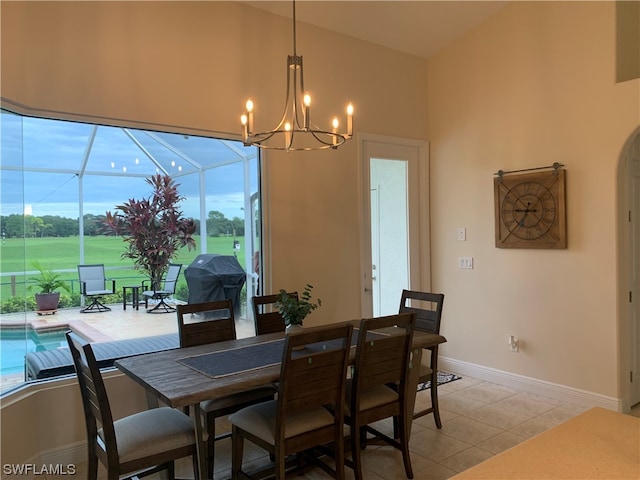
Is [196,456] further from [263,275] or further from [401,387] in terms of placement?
[263,275]

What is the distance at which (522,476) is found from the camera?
107 centimetres

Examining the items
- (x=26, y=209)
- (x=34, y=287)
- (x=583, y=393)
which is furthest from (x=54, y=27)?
(x=583, y=393)

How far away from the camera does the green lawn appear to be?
2920mm

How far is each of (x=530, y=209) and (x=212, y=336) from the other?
2959mm

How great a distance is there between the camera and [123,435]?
7.54 ft

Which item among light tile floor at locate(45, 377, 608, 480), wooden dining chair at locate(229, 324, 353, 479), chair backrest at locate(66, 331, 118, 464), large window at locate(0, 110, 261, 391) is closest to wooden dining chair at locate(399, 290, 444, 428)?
light tile floor at locate(45, 377, 608, 480)

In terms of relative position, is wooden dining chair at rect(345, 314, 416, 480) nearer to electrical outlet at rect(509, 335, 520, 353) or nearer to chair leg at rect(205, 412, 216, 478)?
chair leg at rect(205, 412, 216, 478)

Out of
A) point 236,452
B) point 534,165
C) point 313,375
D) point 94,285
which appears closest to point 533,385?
point 534,165

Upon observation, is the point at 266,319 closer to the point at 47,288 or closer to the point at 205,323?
the point at 205,323

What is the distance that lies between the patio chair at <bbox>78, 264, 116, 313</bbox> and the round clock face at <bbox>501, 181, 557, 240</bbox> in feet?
11.4

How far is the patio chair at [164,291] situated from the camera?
3648 mm

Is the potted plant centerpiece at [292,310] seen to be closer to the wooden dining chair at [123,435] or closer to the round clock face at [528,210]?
the wooden dining chair at [123,435]

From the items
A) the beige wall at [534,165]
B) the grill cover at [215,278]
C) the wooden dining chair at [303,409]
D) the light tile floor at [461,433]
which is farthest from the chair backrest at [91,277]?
the beige wall at [534,165]

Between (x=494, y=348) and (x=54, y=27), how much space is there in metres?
4.44
